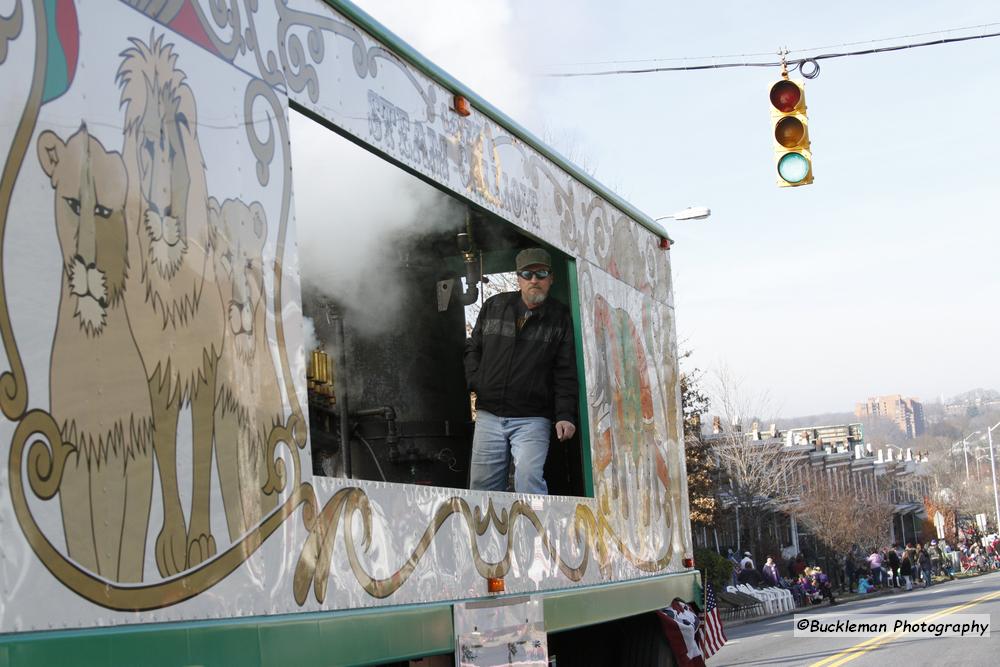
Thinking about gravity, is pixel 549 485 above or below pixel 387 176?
below

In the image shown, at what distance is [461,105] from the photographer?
17.3 feet

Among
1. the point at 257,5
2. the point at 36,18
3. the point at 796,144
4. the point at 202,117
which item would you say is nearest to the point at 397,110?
the point at 257,5

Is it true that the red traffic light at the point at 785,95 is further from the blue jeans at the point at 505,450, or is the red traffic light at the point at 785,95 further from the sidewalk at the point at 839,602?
the sidewalk at the point at 839,602

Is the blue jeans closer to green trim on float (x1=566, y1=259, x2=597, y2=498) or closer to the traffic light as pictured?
green trim on float (x1=566, y1=259, x2=597, y2=498)

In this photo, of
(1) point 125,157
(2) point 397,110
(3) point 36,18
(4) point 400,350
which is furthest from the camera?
(4) point 400,350

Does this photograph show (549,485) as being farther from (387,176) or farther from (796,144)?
(796,144)

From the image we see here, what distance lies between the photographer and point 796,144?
9297mm

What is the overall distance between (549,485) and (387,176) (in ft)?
6.47

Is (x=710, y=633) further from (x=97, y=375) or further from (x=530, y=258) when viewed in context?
(x=97, y=375)

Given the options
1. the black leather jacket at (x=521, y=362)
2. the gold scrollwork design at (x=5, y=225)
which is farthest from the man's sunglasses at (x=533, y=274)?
the gold scrollwork design at (x=5, y=225)

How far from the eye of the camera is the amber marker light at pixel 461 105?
525 centimetres

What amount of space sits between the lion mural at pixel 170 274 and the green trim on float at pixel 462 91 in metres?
1.10

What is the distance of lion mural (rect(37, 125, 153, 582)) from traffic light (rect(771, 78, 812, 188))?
6.92m

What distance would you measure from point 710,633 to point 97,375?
631cm
